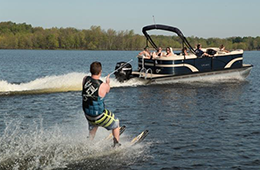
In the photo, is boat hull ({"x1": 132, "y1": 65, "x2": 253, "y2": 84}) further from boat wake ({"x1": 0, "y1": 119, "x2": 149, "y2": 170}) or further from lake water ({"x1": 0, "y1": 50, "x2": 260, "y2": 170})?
boat wake ({"x1": 0, "y1": 119, "x2": 149, "y2": 170})

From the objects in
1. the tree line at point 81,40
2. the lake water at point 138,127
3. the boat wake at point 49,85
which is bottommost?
the lake water at point 138,127

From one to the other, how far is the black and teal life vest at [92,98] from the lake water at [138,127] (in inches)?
41.2

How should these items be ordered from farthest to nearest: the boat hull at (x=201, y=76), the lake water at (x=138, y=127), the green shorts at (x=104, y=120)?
1. the boat hull at (x=201, y=76)
2. the lake water at (x=138, y=127)
3. the green shorts at (x=104, y=120)

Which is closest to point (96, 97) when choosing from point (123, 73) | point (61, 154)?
point (61, 154)

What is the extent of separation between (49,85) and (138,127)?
895 centimetres

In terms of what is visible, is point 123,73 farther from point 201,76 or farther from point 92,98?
point 92,98

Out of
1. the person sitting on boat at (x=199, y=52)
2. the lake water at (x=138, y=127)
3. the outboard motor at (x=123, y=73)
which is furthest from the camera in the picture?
the person sitting on boat at (x=199, y=52)

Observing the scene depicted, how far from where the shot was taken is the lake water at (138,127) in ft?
27.0

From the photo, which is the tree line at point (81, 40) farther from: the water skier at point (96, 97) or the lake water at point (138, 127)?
the water skier at point (96, 97)

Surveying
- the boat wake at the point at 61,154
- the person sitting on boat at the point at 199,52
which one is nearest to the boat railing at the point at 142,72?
the person sitting on boat at the point at 199,52

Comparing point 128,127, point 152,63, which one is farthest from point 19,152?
point 152,63

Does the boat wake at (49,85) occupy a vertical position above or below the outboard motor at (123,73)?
below

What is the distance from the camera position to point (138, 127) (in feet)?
38.4

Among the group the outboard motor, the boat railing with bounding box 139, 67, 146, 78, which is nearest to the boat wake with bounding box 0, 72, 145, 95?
the outboard motor
